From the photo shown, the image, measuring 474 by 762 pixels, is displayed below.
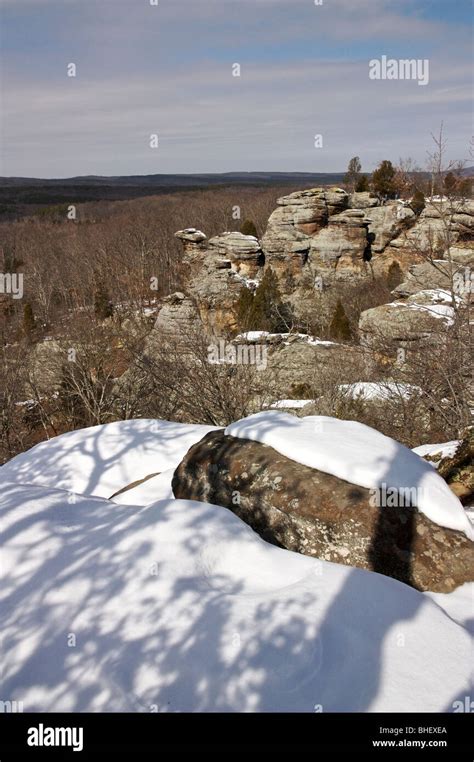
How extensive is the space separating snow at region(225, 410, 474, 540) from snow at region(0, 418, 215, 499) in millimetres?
2234

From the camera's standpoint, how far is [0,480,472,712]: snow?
9.50ft

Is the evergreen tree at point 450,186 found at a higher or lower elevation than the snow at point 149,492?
higher

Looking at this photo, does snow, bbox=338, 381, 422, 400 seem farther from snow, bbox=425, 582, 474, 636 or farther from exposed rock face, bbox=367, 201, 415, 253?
exposed rock face, bbox=367, 201, 415, 253

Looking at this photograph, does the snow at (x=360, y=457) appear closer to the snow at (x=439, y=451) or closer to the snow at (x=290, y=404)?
the snow at (x=439, y=451)

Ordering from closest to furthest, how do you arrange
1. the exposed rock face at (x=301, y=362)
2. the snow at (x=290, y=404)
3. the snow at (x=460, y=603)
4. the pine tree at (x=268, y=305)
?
the snow at (x=460, y=603)
the snow at (x=290, y=404)
the exposed rock face at (x=301, y=362)
the pine tree at (x=268, y=305)

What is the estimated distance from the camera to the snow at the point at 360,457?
4.60 meters

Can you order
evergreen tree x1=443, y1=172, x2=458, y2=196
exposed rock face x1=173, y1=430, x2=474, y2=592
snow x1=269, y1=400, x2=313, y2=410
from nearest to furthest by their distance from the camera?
1. exposed rock face x1=173, y1=430, x2=474, y2=592
2. evergreen tree x1=443, y1=172, x2=458, y2=196
3. snow x1=269, y1=400, x2=313, y2=410

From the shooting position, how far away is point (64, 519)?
4277 mm

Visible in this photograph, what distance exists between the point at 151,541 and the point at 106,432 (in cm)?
493

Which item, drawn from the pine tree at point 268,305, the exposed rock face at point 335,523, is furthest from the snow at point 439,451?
the pine tree at point 268,305

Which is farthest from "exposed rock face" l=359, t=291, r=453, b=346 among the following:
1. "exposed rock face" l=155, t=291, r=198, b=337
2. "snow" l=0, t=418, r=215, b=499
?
"snow" l=0, t=418, r=215, b=499

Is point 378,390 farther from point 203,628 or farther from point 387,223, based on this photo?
point 387,223

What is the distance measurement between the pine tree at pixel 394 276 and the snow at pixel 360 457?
28.3 metres

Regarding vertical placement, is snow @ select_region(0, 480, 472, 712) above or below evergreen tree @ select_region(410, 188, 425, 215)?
below
